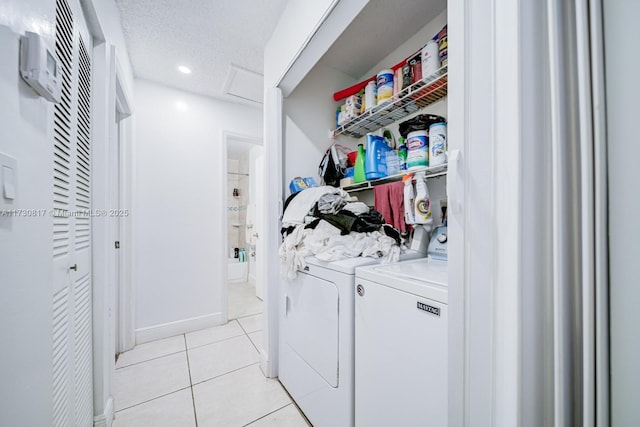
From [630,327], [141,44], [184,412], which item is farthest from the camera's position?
[141,44]

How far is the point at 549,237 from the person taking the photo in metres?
0.46

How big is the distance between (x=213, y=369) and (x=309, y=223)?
1.44 m

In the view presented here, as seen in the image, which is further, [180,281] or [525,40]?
[180,281]

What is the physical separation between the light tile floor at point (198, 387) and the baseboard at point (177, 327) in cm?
7

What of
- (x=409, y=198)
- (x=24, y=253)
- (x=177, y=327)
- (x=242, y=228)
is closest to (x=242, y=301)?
(x=177, y=327)

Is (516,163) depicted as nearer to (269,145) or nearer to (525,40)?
(525,40)

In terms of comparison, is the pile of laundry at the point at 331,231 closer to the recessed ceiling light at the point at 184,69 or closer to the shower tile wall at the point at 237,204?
the recessed ceiling light at the point at 184,69

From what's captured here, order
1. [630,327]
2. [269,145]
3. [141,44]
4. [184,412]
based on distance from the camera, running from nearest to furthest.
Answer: [630,327] < [184,412] < [269,145] < [141,44]

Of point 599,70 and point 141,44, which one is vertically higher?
point 141,44

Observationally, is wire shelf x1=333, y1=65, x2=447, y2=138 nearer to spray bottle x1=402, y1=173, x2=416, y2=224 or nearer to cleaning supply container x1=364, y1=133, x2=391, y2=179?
cleaning supply container x1=364, y1=133, x2=391, y2=179

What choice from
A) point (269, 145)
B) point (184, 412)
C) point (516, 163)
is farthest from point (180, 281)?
point (516, 163)

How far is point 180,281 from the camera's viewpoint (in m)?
2.40

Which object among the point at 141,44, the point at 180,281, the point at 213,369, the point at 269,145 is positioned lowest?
the point at 213,369

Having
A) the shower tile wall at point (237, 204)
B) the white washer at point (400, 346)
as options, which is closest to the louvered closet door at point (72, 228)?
the white washer at point (400, 346)
